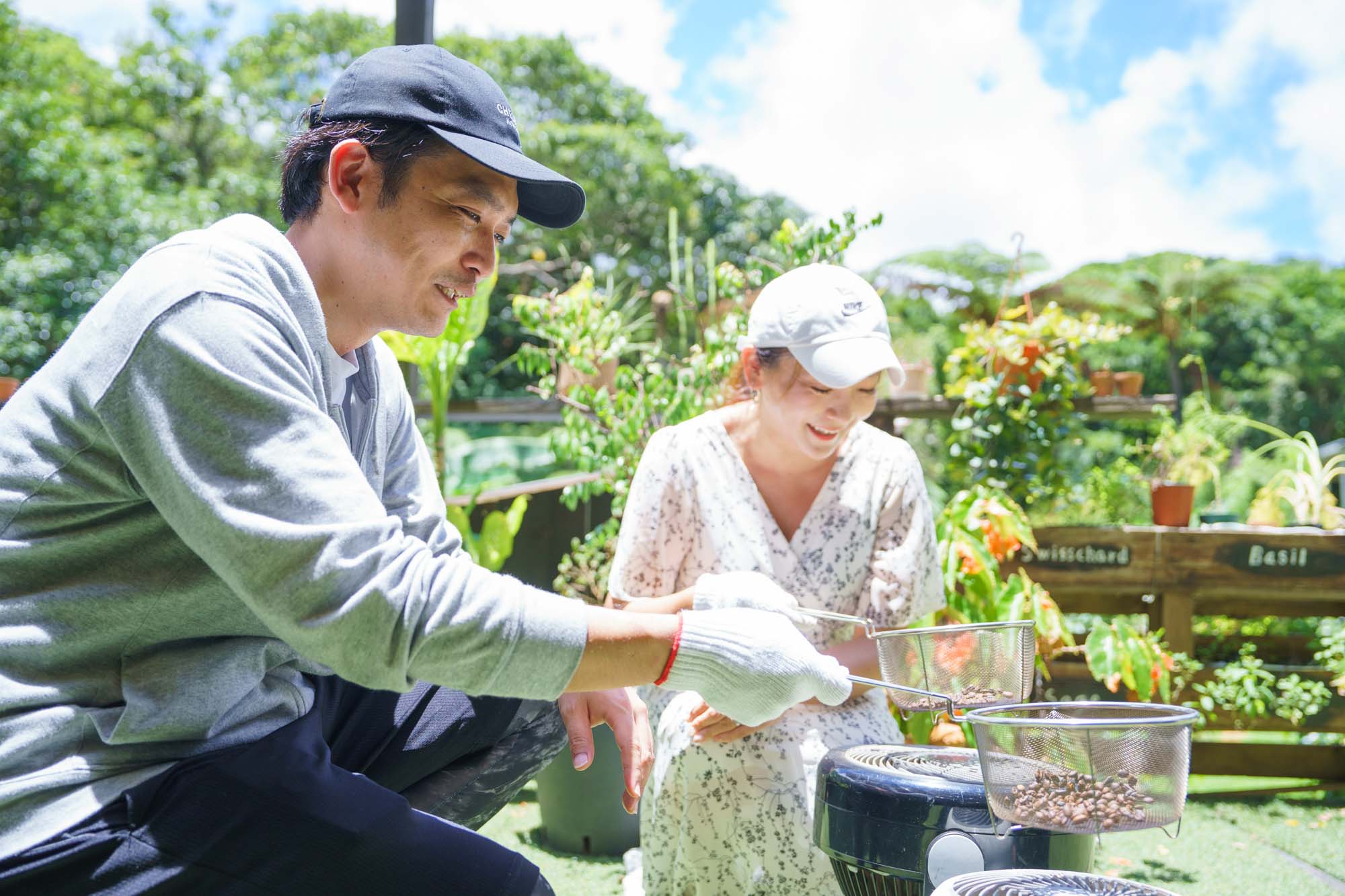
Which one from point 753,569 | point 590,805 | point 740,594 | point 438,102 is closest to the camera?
point 438,102

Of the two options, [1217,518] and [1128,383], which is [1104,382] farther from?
[1217,518]

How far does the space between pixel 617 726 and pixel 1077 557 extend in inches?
100

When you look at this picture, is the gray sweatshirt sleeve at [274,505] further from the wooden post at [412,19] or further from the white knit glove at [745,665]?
the wooden post at [412,19]

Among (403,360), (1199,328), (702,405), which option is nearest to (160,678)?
Result: (702,405)

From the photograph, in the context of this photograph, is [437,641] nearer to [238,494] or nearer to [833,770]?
[238,494]

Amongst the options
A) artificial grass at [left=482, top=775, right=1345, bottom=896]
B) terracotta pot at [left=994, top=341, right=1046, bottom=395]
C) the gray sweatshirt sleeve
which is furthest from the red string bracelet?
terracotta pot at [left=994, top=341, right=1046, bottom=395]

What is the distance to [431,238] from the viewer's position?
4.43 ft

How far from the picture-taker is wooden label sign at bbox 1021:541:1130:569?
3758 mm

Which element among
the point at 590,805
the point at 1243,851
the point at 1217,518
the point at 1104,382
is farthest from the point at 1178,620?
A: the point at 590,805

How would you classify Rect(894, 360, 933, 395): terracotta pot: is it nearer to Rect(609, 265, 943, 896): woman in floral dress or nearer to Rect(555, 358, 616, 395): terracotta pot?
Rect(555, 358, 616, 395): terracotta pot

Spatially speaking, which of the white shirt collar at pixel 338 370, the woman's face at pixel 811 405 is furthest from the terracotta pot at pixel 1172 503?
the white shirt collar at pixel 338 370

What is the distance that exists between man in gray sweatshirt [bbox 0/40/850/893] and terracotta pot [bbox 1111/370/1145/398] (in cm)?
331

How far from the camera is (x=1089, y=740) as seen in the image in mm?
1306

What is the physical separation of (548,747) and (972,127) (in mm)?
25888
